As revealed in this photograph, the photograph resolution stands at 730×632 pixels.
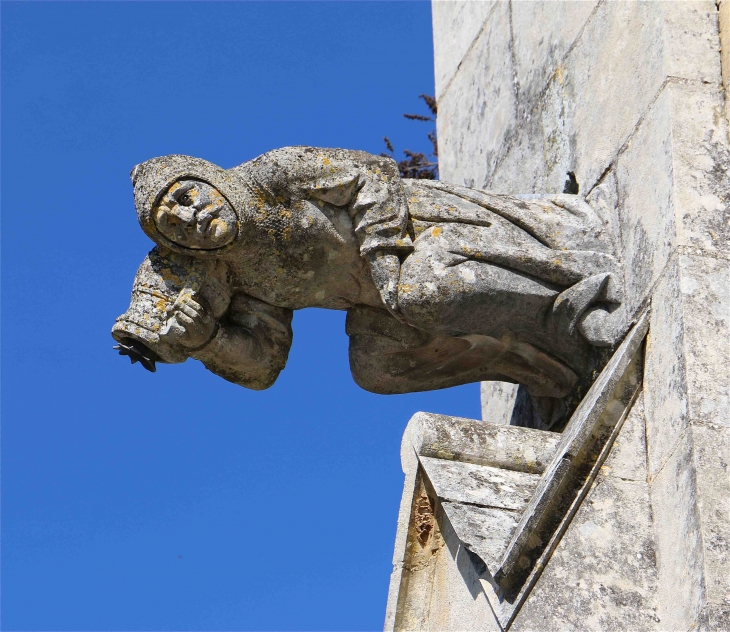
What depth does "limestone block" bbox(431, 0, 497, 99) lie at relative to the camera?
658cm

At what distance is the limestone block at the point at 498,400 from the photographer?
584 cm

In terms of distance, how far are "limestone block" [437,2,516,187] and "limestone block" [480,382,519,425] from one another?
878 mm

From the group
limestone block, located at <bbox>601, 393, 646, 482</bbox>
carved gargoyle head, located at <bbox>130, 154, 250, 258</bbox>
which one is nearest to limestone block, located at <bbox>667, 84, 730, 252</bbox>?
limestone block, located at <bbox>601, 393, 646, 482</bbox>

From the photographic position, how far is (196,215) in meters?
4.63

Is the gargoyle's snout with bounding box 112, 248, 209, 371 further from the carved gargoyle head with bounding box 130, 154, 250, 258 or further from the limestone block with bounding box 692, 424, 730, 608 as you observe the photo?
the limestone block with bounding box 692, 424, 730, 608

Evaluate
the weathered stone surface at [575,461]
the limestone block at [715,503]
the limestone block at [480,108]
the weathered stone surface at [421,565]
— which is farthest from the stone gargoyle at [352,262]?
the limestone block at [480,108]

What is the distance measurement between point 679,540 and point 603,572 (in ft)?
0.76

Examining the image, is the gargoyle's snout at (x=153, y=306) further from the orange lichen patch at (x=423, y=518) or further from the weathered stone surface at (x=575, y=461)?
the weathered stone surface at (x=575, y=461)

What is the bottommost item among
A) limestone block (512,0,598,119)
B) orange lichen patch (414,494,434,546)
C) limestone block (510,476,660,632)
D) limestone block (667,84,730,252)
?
limestone block (510,476,660,632)

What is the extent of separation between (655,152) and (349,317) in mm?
1127

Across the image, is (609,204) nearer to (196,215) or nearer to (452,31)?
(196,215)

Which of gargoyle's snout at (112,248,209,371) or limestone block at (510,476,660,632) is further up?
gargoyle's snout at (112,248,209,371)

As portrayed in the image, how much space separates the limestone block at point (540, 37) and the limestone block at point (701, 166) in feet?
2.61

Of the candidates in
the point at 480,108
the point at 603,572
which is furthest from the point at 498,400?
the point at 603,572
